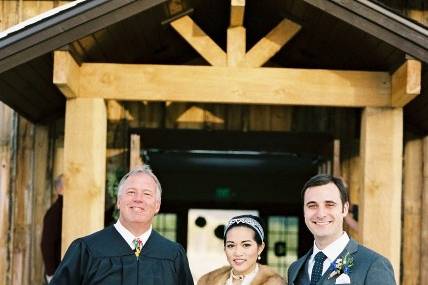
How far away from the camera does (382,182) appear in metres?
6.10

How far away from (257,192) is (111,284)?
9.98 metres

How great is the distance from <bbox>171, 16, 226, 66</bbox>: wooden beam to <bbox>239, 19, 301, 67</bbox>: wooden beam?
Answer: 211 mm

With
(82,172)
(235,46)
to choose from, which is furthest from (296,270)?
(235,46)

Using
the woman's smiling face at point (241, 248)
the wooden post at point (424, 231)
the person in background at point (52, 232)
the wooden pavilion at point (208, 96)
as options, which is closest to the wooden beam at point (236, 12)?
the wooden pavilion at point (208, 96)

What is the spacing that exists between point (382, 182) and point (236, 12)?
180 centimetres

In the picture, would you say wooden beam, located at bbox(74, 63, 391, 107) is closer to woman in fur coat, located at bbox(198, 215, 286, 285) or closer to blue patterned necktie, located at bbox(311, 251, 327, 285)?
woman in fur coat, located at bbox(198, 215, 286, 285)

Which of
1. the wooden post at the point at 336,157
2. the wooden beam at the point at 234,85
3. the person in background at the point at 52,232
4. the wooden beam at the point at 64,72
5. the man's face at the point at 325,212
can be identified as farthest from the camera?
the wooden post at the point at 336,157

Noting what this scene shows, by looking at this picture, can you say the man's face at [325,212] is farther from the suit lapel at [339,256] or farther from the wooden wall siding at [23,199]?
the wooden wall siding at [23,199]

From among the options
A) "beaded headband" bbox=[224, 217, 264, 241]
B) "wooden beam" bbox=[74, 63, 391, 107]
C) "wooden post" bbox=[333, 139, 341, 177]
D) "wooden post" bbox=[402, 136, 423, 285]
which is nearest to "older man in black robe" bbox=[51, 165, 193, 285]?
"beaded headband" bbox=[224, 217, 264, 241]

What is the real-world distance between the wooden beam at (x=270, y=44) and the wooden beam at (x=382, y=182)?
94 cm

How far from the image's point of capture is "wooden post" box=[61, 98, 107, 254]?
606cm

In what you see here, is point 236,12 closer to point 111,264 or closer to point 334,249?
point 111,264

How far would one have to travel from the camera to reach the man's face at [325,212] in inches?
144

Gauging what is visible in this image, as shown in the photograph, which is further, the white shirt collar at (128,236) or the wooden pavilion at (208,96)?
the wooden pavilion at (208,96)
